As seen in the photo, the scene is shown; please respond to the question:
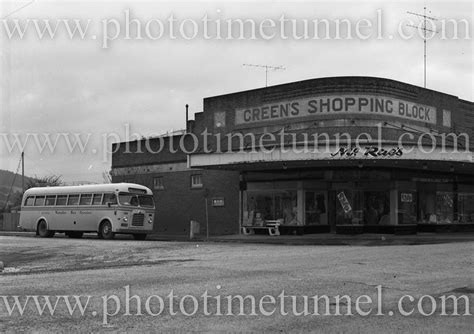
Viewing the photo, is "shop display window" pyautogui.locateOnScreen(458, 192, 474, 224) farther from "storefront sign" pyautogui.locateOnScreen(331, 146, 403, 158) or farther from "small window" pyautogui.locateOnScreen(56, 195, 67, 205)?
"small window" pyautogui.locateOnScreen(56, 195, 67, 205)

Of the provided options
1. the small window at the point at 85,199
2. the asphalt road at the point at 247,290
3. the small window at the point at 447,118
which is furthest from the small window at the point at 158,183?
the asphalt road at the point at 247,290

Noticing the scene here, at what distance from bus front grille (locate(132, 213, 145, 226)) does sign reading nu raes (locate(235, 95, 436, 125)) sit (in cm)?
769

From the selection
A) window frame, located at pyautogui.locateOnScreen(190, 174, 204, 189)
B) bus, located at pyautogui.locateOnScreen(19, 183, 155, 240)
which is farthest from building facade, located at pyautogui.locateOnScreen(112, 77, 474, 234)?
bus, located at pyautogui.locateOnScreen(19, 183, 155, 240)

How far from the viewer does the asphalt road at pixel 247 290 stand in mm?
8227

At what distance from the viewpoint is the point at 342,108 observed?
97.0ft

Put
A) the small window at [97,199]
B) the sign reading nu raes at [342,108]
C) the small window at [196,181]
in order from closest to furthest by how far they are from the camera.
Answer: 1. the sign reading nu raes at [342,108]
2. the small window at [97,199]
3. the small window at [196,181]

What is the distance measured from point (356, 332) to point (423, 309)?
2.11 meters

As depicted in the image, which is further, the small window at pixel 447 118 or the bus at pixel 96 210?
the small window at pixel 447 118

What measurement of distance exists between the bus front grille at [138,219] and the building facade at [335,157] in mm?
3510

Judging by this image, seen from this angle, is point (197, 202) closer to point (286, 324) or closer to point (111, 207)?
point (111, 207)

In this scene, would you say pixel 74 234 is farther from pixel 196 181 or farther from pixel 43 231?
pixel 196 181

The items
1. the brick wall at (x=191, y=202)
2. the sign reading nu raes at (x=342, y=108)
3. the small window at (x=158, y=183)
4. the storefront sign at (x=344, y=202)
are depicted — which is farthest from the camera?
the small window at (x=158, y=183)

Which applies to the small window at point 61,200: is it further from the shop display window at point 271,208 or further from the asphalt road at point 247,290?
the asphalt road at point 247,290

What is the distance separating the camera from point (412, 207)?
102ft
